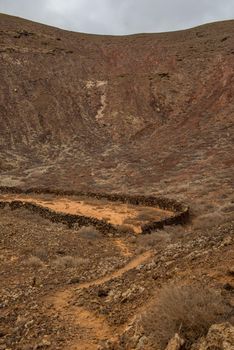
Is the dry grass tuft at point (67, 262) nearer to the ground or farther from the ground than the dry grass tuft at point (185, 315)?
nearer to the ground

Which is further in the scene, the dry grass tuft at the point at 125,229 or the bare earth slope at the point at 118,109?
the bare earth slope at the point at 118,109

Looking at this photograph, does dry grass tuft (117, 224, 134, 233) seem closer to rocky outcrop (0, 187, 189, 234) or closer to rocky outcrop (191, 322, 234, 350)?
rocky outcrop (0, 187, 189, 234)

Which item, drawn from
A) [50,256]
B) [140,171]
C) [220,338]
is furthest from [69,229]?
[140,171]

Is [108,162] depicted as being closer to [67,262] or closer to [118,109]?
[118,109]

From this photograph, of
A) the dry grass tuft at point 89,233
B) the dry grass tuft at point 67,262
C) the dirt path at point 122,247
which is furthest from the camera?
the dry grass tuft at point 89,233

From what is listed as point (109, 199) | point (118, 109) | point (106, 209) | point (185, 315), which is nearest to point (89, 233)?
point (106, 209)

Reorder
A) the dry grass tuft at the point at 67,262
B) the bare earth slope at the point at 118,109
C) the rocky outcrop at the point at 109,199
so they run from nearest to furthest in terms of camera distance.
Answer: the dry grass tuft at the point at 67,262 → the rocky outcrop at the point at 109,199 → the bare earth slope at the point at 118,109

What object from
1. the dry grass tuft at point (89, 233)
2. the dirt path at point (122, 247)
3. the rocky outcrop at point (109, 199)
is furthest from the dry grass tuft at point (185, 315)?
the rocky outcrop at point (109, 199)

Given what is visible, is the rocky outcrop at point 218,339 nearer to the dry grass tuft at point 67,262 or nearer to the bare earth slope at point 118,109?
the dry grass tuft at point 67,262
